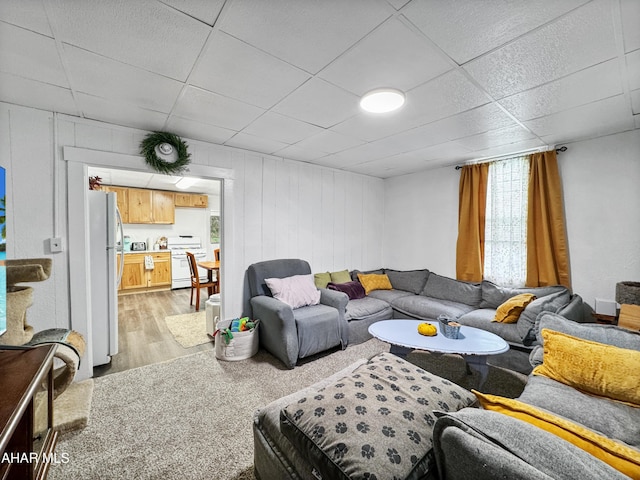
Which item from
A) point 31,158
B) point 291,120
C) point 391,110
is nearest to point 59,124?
point 31,158

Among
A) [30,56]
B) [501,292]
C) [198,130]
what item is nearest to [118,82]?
[30,56]

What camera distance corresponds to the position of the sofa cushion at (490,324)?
8.35 ft

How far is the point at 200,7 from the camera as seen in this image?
1.20 meters

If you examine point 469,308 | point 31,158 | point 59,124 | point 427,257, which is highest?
point 59,124

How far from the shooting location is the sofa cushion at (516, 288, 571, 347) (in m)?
2.43

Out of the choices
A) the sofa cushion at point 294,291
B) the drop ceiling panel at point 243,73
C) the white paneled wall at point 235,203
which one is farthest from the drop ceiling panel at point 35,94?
the sofa cushion at point 294,291

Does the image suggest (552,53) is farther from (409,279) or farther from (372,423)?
(409,279)

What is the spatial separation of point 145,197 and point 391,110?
5.88 meters

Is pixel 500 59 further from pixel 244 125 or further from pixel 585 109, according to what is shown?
pixel 244 125

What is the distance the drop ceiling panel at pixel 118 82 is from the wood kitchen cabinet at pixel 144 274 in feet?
15.2

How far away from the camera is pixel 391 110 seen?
85.5 inches

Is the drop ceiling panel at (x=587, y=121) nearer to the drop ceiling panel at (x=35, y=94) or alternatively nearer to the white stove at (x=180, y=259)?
the drop ceiling panel at (x=35, y=94)

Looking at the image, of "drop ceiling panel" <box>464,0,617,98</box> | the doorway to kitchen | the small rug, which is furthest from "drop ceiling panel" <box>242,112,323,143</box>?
the small rug

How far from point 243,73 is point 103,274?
2480mm
